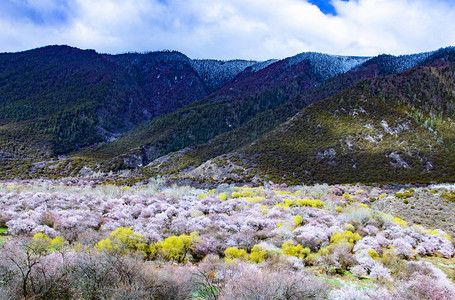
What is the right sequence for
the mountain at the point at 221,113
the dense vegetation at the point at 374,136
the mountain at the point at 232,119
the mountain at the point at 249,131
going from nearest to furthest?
1. the dense vegetation at the point at 374,136
2. the mountain at the point at 232,119
3. the mountain at the point at 249,131
4. the mountain at the point at 221,113

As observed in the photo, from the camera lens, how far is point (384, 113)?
1972 inches

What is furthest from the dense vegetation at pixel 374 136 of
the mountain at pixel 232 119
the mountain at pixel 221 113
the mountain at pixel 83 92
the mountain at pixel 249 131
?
the mountain at pixel 83 92

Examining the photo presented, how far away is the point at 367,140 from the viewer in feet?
152

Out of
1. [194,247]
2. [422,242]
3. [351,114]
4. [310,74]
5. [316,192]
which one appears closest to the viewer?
[194,247]

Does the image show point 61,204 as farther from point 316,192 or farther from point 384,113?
point 384,113

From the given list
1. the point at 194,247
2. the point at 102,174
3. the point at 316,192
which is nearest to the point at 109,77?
the point at 102,174

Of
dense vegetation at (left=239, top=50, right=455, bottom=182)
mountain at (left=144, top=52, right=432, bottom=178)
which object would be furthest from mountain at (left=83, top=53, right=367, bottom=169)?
dense vegetation at (left=239, top=50, right=455, bottom=182)

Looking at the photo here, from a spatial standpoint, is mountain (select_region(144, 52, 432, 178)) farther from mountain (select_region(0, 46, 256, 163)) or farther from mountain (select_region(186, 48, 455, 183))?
mountain (select_region(0, 46, 256, 163))

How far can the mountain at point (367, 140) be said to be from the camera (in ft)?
133

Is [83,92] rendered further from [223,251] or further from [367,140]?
[223,251]

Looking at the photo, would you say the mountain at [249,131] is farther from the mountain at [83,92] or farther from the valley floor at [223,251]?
the valley floor at [223,251]

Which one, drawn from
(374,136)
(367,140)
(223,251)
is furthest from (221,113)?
(223,251)

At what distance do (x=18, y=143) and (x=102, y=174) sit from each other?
27270mm

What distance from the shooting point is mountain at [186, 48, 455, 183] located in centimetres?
4053
